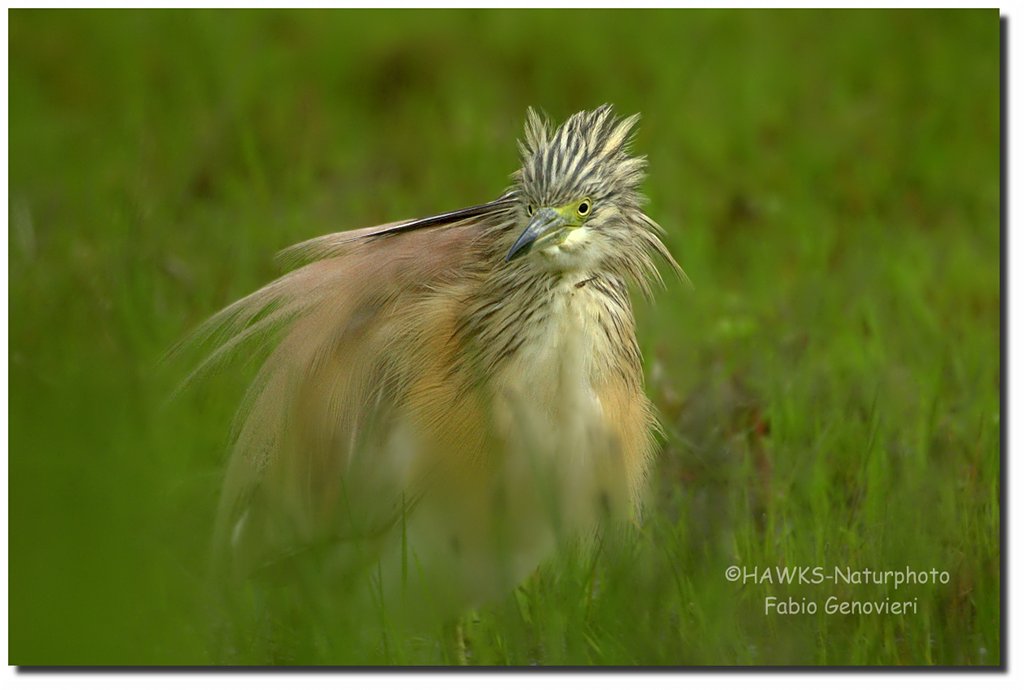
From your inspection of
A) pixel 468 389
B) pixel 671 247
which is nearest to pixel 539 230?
pixel 468 389

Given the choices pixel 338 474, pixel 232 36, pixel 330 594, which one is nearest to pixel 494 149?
pixel 232 36

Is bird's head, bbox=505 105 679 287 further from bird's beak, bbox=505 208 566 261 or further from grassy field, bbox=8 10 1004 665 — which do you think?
grassy field, bbox=8 10 1004 665

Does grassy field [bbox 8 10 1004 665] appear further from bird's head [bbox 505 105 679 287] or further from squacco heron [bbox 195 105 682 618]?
bird's head [bbox 505 105 679 287]

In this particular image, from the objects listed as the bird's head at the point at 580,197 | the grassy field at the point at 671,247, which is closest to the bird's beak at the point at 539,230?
the bird's head at the point at 580,197

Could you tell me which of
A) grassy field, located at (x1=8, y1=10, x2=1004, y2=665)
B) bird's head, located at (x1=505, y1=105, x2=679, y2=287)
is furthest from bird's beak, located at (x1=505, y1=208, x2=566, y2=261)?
grassy field, located at (x1=8, y1=10, x2=1004, y2=665)

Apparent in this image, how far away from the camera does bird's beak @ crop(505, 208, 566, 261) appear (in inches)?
114

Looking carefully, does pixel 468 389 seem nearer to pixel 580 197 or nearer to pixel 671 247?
→ pixel 580 197

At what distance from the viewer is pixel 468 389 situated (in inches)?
123

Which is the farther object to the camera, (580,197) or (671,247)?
(671,247)

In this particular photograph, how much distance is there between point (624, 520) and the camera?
3.24m

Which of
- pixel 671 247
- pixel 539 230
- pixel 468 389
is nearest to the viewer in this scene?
pixel 539 230

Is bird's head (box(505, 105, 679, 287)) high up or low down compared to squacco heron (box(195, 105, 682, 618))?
up

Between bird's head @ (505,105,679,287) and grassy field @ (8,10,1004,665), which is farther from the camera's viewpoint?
grassy field @ (8,10,1004,665)

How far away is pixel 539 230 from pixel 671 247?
240 cm
